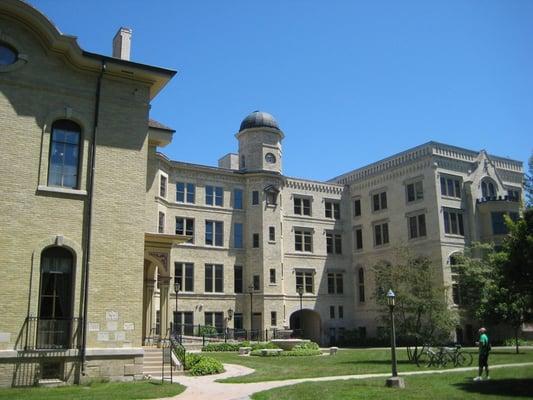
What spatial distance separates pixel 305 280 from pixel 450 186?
15.5 meters

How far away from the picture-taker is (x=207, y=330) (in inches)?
1788

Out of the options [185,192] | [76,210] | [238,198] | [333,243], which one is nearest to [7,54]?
[76,210]

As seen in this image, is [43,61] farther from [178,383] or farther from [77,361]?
[178,383]

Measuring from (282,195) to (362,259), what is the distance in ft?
33.0

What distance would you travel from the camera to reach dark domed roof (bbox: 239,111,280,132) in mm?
51906

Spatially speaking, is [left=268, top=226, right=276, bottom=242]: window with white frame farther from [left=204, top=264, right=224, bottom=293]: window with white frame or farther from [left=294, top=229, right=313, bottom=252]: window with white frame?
[left=204, top=264, right=224, bottom=293]: window with white frame

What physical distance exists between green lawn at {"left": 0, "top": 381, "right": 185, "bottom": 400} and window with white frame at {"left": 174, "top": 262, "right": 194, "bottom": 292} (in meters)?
28.9

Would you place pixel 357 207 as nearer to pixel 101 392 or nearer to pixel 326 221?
pixel 326 221

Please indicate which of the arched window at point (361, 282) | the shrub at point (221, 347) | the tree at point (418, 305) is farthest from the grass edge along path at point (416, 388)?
the arched window at point (361, 282)

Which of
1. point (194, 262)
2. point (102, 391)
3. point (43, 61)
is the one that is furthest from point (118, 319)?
point (194, 262)

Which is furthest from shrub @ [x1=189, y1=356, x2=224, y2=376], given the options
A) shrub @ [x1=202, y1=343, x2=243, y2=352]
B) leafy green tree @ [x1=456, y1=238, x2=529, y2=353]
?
leafy green tree @ [x1=456, y1=238, x2=529, y2=353]

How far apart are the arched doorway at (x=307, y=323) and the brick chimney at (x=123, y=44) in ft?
116

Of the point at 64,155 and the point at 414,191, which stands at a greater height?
the point at 414,191

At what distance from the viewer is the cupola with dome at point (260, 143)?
2013 inches
